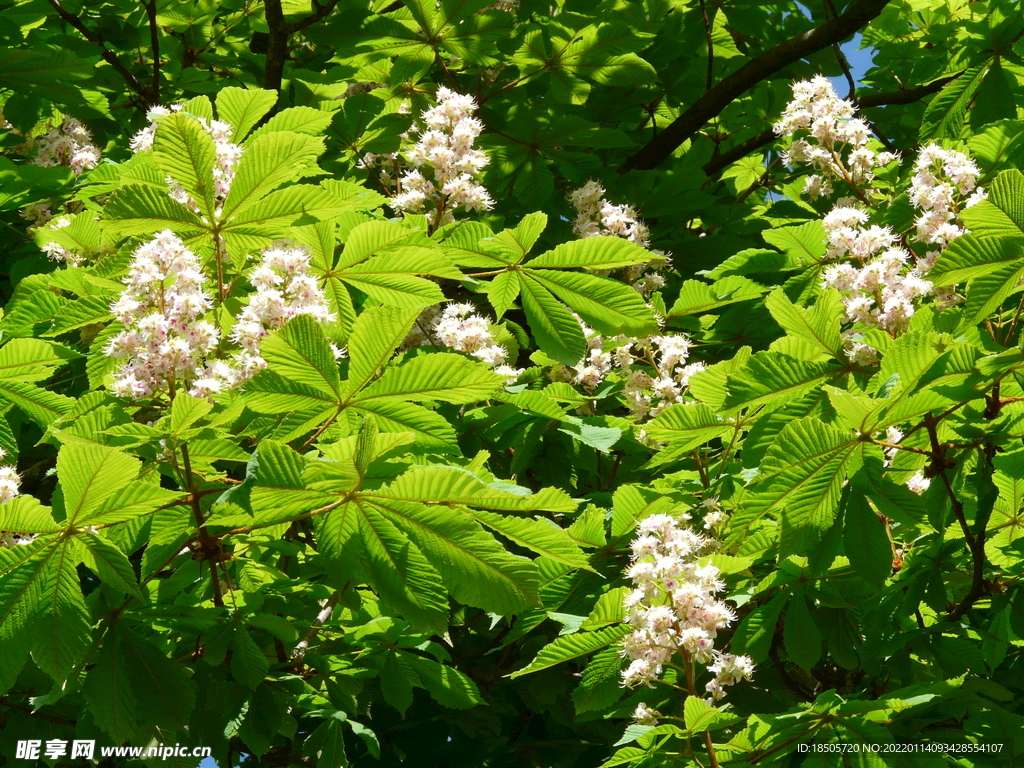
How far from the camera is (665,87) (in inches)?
201

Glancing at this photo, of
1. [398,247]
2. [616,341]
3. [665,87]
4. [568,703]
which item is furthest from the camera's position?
[665,87]

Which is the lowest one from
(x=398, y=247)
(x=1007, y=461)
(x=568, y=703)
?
(x=568, y=703)

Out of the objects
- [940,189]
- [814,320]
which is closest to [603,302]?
[814,320]

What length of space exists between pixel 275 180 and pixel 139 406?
1.85 feet

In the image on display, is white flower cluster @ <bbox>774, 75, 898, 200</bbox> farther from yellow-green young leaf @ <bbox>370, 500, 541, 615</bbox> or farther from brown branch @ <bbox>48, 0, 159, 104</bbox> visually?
brown branch @ <bbox>48, 0, 159, 104</bbox>

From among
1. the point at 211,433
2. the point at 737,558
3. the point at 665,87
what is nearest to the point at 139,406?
the point at 211,433

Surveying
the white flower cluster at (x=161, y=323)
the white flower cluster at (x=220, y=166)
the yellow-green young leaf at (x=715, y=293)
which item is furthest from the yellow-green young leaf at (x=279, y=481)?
the yellow-green young leaf at (x=715, y=293)

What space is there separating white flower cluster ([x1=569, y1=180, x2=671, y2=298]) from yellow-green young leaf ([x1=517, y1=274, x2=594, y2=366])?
118 cm

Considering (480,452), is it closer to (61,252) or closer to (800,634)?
(800,634)

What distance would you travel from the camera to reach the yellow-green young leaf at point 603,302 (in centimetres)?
257

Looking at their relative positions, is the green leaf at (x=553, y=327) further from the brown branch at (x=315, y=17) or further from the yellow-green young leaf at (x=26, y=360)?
the brown branch at (x=315, y=17)

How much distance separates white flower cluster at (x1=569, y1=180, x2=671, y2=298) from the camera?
3.84 metres

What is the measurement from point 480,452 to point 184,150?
882 mm

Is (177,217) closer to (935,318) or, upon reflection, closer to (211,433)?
(211,433)
